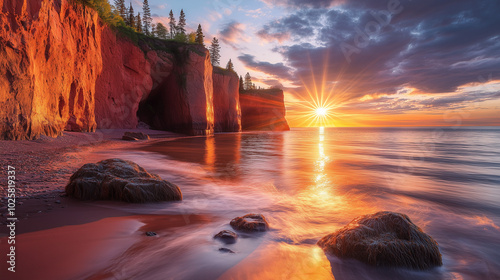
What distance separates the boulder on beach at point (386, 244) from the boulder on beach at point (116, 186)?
316 cm

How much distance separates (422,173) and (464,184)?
70.4 inches

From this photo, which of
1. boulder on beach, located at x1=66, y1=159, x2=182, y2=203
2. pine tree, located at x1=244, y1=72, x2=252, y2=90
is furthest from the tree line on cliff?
boulder on beach, located at x1=66, y1=159, x2=182, y2=203

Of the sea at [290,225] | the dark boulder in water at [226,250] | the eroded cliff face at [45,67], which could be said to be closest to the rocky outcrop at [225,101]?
the eroded cliff face at [45,67]

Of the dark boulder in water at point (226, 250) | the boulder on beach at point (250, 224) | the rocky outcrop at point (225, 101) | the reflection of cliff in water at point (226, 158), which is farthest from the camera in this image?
the rocky outcrop at point (225, 101)

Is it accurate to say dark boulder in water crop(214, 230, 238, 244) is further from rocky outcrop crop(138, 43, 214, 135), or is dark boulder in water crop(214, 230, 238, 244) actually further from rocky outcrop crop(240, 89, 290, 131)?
rocky outcrop crop(240, 89, 290, 131)

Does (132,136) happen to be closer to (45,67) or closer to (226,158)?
(45,67)

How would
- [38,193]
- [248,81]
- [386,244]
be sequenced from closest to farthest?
1. [386,244]
2. [38,193]
3. [248,81]

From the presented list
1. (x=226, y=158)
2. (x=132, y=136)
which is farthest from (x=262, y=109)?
(x=226, y=158)

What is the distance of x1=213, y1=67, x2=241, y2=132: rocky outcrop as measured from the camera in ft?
151

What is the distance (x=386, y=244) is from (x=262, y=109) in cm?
6079

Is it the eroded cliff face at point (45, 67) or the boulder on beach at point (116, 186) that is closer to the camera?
the boulder on beach at point (116, 186)

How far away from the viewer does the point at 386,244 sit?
2709 millimetres

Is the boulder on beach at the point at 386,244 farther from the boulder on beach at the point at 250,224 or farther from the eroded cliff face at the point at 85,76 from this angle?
the eroded cliff face at the point at 85,76

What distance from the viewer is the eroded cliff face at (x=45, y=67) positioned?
9.22 meters
